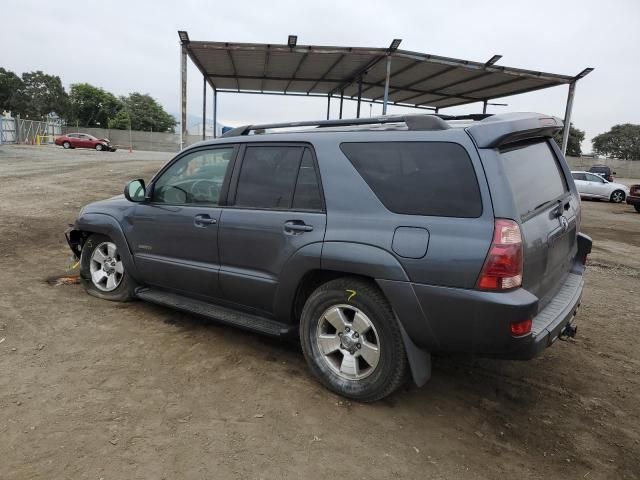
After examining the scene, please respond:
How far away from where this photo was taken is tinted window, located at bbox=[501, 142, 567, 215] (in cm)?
268

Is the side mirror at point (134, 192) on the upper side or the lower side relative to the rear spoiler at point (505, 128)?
lower

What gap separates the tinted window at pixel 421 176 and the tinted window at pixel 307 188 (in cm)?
32

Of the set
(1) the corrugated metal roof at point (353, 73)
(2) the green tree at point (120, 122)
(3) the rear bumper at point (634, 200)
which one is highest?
(2) the green tree at point (120, 122)

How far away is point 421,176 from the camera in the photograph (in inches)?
108

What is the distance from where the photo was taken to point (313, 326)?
3.14 metres

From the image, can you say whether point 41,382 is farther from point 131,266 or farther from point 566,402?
point 566,402

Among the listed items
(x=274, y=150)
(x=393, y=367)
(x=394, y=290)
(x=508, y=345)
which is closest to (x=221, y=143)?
(x=274, y=150)

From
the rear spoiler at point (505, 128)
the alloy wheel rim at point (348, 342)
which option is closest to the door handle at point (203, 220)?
the alloy wheel rim at point (348, 342)

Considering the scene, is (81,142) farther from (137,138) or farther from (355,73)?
(355,73)

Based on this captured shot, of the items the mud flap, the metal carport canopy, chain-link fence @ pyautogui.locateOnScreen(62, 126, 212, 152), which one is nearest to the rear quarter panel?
the mud flap

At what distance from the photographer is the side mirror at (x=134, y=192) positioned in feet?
13.8

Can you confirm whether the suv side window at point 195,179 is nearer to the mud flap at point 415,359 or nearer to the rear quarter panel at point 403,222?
the rear quarter panel at point 403,222

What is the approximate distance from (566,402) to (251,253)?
96.2 inches

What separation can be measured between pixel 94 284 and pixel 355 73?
10.2 metres
